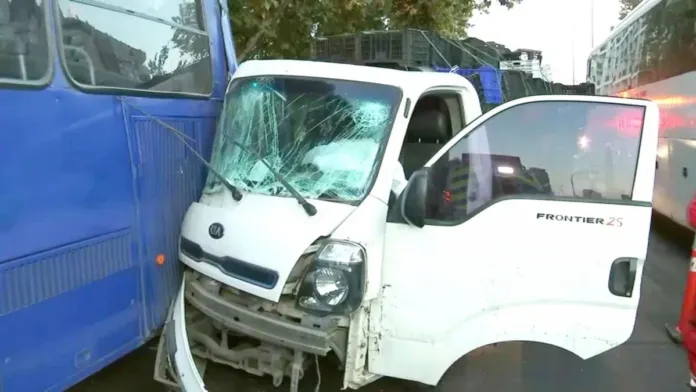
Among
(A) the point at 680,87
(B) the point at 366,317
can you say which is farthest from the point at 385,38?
(A) the point at 680,87

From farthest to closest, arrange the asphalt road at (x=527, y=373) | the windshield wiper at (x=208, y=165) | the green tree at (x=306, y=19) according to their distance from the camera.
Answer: the green tree at (x=306, y=19)
the asphalt road at (x=527, y=373)
the windshield wiper at (x=208, y=165)

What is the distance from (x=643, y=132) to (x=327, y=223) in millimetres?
1835

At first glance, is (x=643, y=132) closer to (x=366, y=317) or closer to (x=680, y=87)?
(x=366, y=317)

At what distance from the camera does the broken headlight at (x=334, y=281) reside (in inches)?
127

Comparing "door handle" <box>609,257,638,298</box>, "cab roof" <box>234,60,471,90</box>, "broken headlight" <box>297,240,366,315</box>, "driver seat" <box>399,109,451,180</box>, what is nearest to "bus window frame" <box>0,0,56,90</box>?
"cab roof" <box>234,60,471,90</box>

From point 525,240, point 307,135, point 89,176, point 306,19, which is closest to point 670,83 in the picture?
point 306,19

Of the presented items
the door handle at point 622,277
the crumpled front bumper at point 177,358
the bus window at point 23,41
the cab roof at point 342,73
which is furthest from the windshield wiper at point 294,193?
the door handle at point 622,277

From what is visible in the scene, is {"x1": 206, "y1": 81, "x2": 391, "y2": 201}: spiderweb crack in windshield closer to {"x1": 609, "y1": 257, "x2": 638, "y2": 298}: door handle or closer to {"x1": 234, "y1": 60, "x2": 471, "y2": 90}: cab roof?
{"x1": 234, "y1": 60, "x2": 471, "y2": 90}: cab roof

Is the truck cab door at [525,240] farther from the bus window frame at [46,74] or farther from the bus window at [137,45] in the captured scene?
the bus window frame at [46,74]

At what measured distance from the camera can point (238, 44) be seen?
9.04 m

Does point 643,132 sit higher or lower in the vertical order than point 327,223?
higher

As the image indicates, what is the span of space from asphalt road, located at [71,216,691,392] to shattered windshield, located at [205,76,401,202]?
1.22 meters

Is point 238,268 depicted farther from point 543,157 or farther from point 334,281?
point 543,157

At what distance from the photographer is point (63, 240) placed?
3.16 meters
